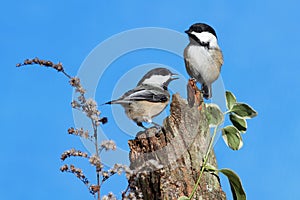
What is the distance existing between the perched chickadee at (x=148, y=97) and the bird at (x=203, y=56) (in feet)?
0.56

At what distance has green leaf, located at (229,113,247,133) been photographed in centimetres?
238

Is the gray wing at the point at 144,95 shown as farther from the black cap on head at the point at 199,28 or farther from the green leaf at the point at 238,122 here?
the green leaf at the point at 238,122

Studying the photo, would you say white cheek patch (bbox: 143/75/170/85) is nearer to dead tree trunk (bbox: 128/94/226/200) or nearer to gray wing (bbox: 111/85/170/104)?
gray wing (bbox: 111/85/170/104)

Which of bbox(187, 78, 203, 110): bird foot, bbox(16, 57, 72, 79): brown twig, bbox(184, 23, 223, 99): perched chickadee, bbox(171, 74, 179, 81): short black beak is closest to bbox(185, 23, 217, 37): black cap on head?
bbox(184, 23, 223, 99): perched chickadee

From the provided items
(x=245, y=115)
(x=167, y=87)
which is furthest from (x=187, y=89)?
(x=245, y=115)

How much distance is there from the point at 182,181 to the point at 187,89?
0.36 metres

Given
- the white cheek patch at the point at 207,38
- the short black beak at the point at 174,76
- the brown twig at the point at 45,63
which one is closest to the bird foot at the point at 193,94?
the short black beak at the point at 174,76

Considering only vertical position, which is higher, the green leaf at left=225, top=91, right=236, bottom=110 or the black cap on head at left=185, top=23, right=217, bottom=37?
the black cap on head at left=185, top=23, right=217, bottom=37

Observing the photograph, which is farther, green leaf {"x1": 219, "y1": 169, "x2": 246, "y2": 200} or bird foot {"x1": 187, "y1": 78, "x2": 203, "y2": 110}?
green leaf {"x1": 219, "y1": 169, "x2": 246, "y2": 200}

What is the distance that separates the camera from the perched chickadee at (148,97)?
6.01 feet

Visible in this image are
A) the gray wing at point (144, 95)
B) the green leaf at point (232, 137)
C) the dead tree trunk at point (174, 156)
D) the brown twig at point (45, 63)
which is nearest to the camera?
the brown twig at point (45, 63)

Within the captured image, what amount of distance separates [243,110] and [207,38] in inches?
14.9

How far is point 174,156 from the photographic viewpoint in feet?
6.38

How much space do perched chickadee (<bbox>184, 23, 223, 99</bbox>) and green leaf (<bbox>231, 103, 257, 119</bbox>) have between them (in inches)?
8.6
